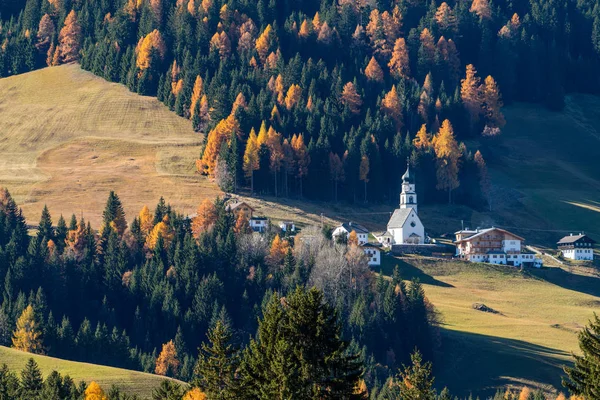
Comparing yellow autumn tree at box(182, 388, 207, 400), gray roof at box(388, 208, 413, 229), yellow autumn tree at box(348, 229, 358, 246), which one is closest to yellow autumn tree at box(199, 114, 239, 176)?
gray roof at box(388, 208, 413, 229)

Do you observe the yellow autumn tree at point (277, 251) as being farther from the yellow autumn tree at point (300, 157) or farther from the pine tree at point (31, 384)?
the pine tree at point (31, 384)

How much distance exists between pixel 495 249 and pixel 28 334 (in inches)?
2610

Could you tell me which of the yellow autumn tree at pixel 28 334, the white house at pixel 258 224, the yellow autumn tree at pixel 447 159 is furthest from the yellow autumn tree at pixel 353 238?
the yellow autumn tree at pixel 28 334

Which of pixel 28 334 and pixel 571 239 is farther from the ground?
pixel 571 239

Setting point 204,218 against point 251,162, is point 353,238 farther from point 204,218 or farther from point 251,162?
point 251,162

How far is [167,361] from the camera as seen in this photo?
119 m

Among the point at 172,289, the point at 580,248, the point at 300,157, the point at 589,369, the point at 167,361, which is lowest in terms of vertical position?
the point at 167,361

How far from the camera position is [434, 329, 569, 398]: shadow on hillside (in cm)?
11512

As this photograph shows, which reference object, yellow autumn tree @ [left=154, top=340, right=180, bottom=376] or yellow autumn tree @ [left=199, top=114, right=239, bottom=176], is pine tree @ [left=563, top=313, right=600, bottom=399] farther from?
yellow autumn tree @ [left=199, top=114, right=239, bottom=176]

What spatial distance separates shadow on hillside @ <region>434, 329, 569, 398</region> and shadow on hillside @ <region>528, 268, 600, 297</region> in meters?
26.2

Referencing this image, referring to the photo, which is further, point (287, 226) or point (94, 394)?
point (287, 226)

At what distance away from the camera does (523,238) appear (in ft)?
536

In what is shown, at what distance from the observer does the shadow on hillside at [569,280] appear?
5699 inches

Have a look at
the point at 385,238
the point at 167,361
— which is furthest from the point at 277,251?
the point at 167,361
